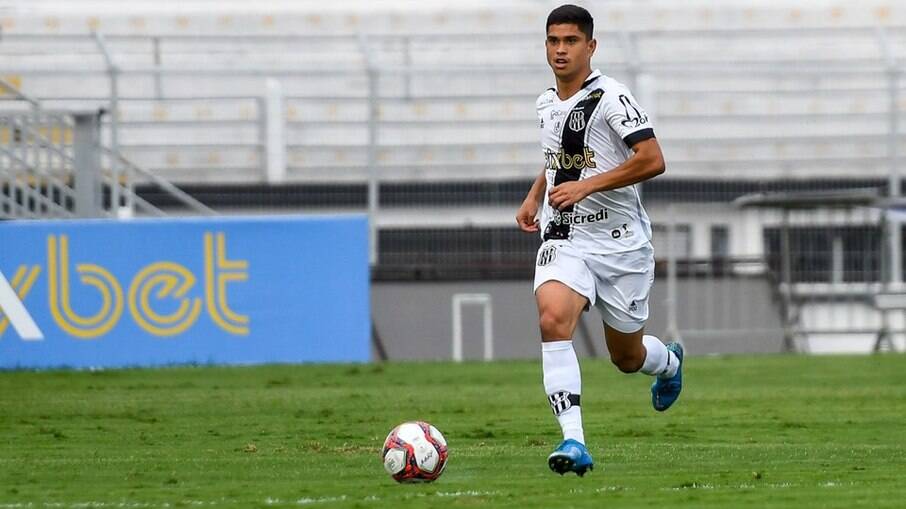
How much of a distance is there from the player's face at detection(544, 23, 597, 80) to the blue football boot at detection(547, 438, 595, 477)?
1781mm

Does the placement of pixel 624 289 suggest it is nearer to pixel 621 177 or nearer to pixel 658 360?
pixel 621 177

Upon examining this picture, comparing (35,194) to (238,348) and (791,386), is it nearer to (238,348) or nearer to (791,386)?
(238,348)

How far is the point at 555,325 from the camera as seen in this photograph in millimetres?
7453

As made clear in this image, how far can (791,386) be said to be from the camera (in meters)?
13.9

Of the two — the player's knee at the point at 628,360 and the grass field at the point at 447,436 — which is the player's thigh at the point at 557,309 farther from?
the player's knee at the point at 628,360

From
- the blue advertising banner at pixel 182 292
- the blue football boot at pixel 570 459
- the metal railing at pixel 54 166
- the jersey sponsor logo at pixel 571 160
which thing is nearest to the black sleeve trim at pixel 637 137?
the jersey sponsor logo at pixel 571 160

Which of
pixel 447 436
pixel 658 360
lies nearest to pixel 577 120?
pixel 658 360

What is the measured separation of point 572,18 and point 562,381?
5.44 feet

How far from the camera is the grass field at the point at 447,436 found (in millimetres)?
6652

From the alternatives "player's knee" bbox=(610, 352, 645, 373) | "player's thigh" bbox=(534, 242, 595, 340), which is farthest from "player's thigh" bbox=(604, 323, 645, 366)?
"player's thigh" bbox=(534, 242, 595, 340)

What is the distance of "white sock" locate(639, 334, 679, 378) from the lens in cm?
857

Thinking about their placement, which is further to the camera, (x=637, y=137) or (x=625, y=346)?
(x=625, y=346)

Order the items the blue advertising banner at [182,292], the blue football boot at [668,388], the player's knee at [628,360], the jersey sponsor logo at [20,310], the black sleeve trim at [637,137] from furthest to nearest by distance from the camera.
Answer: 1. the blue advertising banner at [182,292]
2. the jersey sponsor logo at [20,310]
3. the blue football boot at [668,388]
4. the player's knee at [628,360]
5. the black sleeve trim at [637,137]

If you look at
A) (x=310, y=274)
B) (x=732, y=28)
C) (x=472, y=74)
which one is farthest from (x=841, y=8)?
(x=310, y=274)
